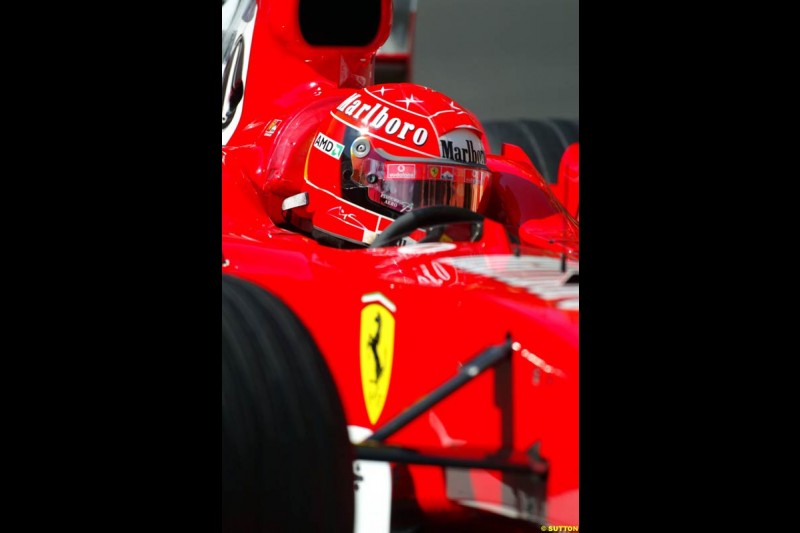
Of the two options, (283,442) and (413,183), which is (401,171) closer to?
(413,183)

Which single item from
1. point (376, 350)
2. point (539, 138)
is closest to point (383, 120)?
point (539, 138)

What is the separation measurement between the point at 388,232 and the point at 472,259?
249mm

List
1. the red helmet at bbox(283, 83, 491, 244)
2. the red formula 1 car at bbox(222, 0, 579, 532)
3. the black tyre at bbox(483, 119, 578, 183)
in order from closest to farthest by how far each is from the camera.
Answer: the red formula 1 car at bbox(222, 0, 579, 532)
the black tyre at bbox(483, 119, 578, 183)
the red helmet at bbox(283, 83, 491, 244)

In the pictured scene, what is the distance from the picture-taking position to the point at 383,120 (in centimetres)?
206

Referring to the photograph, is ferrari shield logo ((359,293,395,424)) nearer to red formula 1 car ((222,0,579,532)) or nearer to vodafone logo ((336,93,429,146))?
red formula 1 car ((222,0,579,532))

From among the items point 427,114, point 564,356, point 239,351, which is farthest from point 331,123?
point 564,356

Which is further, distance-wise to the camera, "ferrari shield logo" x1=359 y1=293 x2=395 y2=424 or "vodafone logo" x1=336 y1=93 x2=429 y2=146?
"vodafone logo" x1=336 y1=93 x2=429 y2=146

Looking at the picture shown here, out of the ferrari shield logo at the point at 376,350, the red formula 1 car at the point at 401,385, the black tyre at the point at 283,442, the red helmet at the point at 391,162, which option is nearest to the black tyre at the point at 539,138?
the red helmet at the point at 391,162

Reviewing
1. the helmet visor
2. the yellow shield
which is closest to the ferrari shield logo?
the yellow shield

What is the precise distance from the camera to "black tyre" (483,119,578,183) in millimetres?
1910

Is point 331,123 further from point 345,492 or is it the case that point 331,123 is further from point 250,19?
point 345,492

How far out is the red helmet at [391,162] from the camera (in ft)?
6.60

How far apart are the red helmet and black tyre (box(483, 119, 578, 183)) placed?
10 cm

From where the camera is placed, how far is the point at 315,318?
1.53 meters
